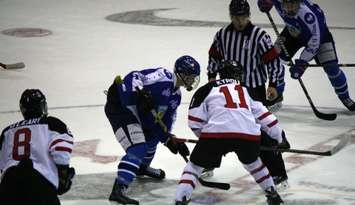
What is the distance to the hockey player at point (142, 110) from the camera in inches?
211

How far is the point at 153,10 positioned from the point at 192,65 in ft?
26.2

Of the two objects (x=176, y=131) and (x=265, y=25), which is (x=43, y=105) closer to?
(x=176, y=131)

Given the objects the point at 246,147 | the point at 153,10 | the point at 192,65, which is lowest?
the point at 153,10

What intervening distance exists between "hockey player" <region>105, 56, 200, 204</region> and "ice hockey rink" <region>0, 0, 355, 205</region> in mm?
274

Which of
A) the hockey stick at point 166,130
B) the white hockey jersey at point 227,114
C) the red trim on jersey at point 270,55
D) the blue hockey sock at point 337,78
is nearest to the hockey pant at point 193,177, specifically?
the white hockey jersey at point 227,114

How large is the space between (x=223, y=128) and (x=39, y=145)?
115 cm

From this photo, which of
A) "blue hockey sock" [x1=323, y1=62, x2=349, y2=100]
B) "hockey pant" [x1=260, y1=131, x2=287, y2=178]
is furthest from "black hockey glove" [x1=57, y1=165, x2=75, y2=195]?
"blue hockey sock" [x1=323, y1=62, x2=349, y2=100]

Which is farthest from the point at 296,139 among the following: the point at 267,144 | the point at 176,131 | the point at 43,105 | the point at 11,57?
the point at 11,57

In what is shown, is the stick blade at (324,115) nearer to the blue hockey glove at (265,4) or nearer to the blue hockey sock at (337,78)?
the blue hockey sock at (337,78)

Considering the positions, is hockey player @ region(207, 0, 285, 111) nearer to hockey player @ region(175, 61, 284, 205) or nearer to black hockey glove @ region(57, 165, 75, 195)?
hockey player @ region(175, 61, 284, 205)

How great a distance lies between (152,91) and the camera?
548cm

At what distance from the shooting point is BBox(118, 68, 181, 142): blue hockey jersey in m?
5.44

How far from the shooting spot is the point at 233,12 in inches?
241

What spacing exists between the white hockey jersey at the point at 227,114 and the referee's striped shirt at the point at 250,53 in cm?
104
